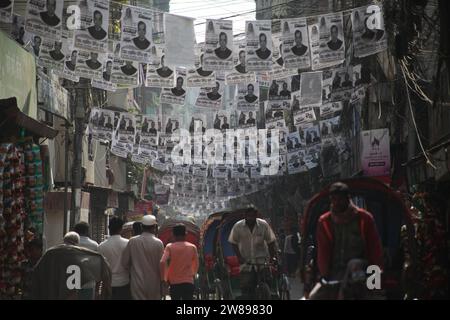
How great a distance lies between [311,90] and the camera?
2394cm

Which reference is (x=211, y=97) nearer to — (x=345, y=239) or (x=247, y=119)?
(x=247, y=119)

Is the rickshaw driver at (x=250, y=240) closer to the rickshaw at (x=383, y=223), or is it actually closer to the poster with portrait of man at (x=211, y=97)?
the rickshaw at (x=383, y=223)

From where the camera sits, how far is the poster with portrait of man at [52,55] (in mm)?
18359

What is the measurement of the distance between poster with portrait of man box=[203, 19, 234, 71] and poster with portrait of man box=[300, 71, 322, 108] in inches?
237

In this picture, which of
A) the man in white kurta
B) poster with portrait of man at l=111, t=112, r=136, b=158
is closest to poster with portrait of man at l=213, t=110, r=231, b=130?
poster with portrait of man at l=111, t=112, r=136, b=158

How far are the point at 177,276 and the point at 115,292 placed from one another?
1007mm

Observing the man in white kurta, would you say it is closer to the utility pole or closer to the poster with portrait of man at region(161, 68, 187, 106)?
the poster with portrait of man at region(161, 68, 187, 106)

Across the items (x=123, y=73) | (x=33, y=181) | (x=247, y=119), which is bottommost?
(x=33, y=181)

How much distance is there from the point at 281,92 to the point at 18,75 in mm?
10066

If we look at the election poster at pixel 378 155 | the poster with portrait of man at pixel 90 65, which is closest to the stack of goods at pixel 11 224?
the poster with portrait of man at pixel 90 65

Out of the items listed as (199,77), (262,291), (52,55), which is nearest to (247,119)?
(199,77)

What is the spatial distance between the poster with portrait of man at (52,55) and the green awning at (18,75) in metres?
0.69

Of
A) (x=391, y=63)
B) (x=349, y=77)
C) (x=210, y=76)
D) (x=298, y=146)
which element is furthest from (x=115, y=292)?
(x=298, y=146)
